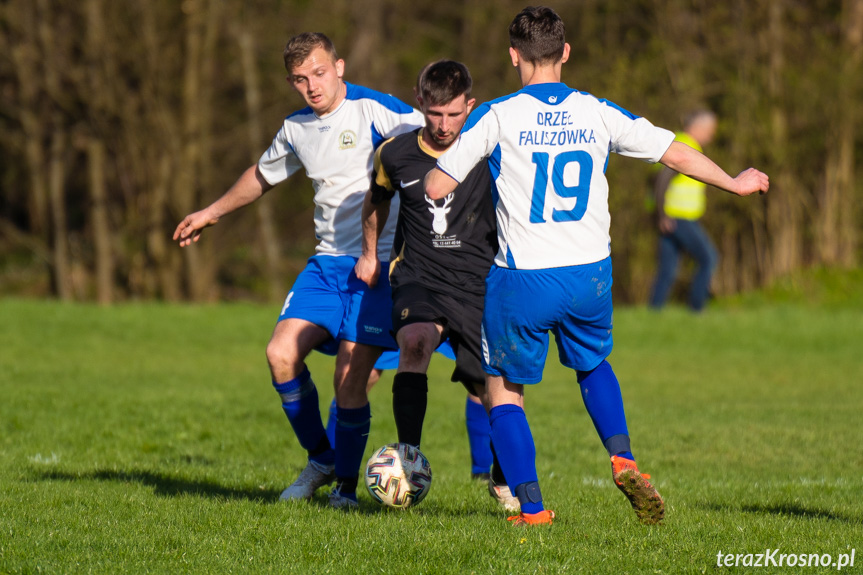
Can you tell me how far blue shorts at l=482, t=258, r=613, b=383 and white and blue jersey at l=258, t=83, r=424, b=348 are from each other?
3.90ft

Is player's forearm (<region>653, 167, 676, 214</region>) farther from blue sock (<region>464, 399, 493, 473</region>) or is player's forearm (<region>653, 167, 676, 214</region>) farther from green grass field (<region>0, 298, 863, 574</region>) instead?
blue sock (<region>464, 399, 493, 473</region>)

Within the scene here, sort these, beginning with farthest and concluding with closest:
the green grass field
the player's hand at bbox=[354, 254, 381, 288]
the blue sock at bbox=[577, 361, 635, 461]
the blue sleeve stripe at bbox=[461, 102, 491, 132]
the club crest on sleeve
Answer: the club crest on sleeve, the player's hand at bbox=[354, 254, 381, 288], the blue sock at bbox=[577, 361, 635, 461], the blue sleeve stripe at bbox=[461, 102, 491, 132], the green grass field

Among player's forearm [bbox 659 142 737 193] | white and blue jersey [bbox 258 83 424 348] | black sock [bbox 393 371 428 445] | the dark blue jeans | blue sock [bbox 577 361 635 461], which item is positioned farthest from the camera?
the dark blue jeans

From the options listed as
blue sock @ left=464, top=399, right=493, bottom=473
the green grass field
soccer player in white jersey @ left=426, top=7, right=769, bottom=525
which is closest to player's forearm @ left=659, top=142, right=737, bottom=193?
soccer player in white jersey @ left=426, top=7, right=769, bottom=525

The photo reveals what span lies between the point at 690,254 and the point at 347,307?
30.3ft

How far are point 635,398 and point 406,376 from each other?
553cm

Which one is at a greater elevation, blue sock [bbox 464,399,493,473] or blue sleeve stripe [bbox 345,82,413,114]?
blue sleeve stripe [bbox 345,82,413,114]

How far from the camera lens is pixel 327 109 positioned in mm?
5801

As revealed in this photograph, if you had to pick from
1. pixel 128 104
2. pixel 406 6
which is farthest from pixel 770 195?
pixel 128 104

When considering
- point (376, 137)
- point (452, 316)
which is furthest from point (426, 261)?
point (376, 137)

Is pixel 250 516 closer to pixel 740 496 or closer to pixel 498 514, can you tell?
pixel 498 514

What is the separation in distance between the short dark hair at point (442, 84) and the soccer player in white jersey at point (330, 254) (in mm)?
871

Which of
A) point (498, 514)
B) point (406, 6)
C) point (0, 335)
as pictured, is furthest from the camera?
point (406, 6)

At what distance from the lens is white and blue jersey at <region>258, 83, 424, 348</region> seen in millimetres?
5664
